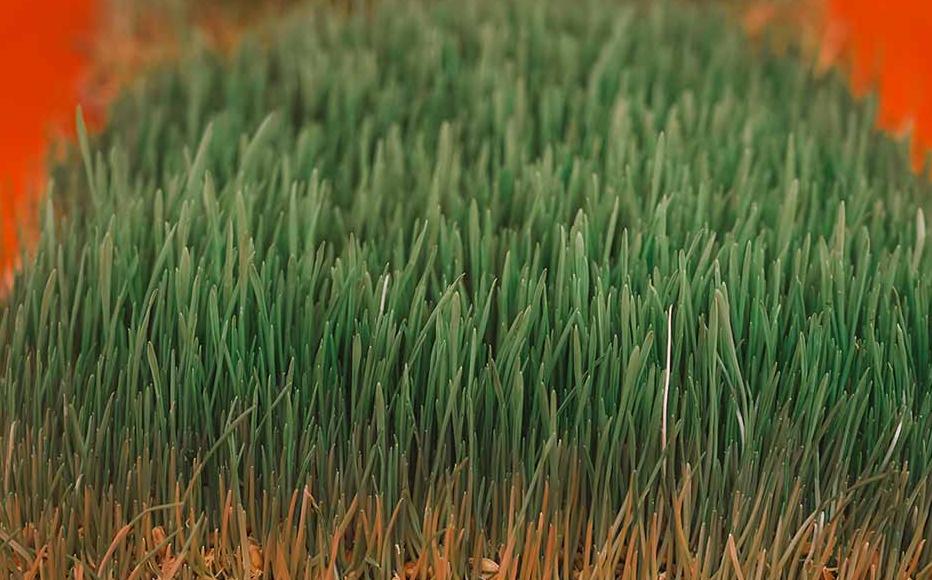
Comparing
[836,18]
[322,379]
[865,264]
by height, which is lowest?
[322,379]

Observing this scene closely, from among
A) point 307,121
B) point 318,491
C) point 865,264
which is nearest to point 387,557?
point 318,491

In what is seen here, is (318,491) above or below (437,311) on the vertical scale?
below

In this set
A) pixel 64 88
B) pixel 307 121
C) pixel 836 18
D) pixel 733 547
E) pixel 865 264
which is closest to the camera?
pixel 733 547

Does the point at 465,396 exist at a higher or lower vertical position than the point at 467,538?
higher

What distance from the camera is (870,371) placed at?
1.01 meters

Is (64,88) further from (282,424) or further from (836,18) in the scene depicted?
(282,424)

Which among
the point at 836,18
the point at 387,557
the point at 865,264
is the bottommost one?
the point at 387,557

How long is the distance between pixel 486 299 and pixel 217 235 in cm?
27

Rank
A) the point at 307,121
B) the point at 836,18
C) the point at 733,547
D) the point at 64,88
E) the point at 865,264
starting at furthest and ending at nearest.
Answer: the point at 64,88 < the point at 836,18 < the point at 307,121 < the point at 865,264 < the point at 733,547

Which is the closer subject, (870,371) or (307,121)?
(870,371)

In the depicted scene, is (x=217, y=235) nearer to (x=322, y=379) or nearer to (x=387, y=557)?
(x=322, y=379)

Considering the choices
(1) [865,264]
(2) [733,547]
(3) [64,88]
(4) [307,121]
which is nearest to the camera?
(2) [733,547]

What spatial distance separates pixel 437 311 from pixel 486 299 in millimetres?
Result: 60

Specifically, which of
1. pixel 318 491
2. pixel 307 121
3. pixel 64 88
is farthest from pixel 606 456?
pixel 64 88
